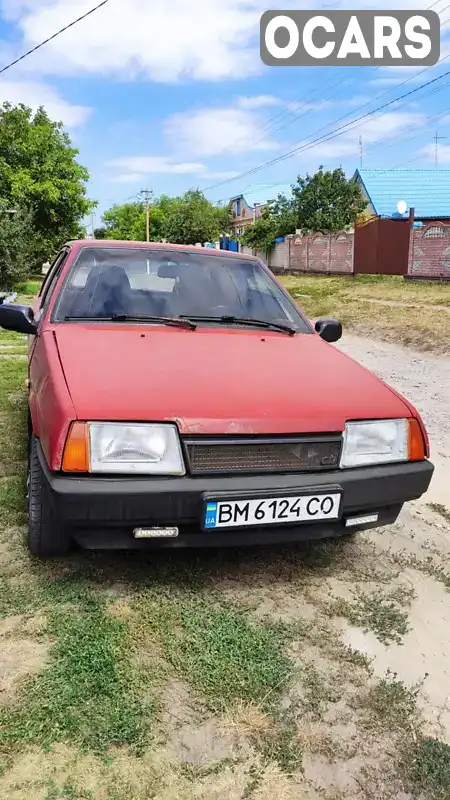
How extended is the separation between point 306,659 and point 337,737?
0.38 metres

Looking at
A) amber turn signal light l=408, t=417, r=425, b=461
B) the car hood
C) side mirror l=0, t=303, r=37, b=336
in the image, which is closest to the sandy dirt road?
amber turn signal light l=408, t=417, r=425, b=461

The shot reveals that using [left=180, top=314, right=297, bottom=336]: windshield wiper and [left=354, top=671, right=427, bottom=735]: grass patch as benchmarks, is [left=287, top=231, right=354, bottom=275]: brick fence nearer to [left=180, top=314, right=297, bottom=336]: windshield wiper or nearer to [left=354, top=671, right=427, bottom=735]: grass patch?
[left=180, top=314, right=297, bottom=336]: windshield wiper

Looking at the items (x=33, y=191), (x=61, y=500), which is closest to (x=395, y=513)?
(x=61, y=500)

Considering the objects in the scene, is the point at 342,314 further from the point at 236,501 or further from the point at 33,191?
the point at 33,191

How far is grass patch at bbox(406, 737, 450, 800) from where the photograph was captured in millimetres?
1731

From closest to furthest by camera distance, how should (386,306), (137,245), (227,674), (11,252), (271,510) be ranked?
(227,674)
(271,510)
(137,245)
(386,306)
(11,252)

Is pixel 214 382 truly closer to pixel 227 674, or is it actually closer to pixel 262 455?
pixel 262 455

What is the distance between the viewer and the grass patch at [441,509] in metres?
3.70

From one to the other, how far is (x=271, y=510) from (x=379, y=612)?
0.67 metres

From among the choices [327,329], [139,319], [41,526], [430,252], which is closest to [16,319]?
[139,319]

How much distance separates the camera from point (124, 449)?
7.62ft

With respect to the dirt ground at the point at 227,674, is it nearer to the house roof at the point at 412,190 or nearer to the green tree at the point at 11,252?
the green tree at the point at 11,252

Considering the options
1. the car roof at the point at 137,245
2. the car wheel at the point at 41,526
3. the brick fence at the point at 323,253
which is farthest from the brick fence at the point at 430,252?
the car wheel at the point at 41,526

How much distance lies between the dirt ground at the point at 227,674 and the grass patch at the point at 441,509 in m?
0.52
